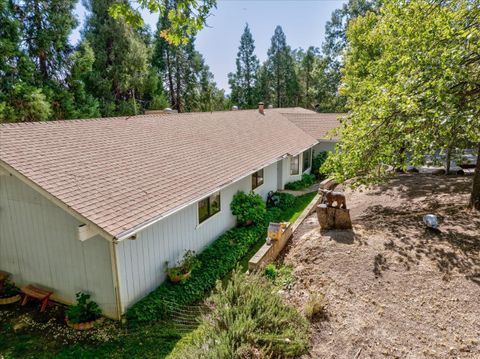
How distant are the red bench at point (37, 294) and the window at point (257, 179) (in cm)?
908

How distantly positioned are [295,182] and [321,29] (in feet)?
108

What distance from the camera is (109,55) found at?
27.7m

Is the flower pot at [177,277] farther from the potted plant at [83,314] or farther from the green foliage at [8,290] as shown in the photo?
the green foliage at [8,290]

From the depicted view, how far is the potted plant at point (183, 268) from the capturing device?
820 cm

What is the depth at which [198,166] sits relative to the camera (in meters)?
10.9

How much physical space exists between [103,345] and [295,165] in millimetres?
15721

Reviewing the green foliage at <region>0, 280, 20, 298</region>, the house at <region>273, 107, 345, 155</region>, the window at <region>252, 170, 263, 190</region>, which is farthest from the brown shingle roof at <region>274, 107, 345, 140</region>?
the green foliage at <region>0, 280, 20, 298</region>

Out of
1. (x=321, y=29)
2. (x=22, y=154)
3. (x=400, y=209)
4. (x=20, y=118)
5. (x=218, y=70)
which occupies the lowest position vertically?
(x=400, y=209)

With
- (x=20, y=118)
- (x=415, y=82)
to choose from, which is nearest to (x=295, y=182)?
(x=415, y=82)

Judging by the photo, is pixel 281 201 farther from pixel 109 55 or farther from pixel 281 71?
pixel 281 71

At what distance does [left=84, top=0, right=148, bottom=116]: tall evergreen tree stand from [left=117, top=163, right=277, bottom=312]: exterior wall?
67.6ft

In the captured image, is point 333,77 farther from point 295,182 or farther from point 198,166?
point 198,166

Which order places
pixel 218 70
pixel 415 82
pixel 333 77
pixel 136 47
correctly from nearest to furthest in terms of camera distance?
pixel 415 82
pixel 136 47
pixel 333 77
pixel 218 70

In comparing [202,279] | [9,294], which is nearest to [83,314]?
[9,294]
